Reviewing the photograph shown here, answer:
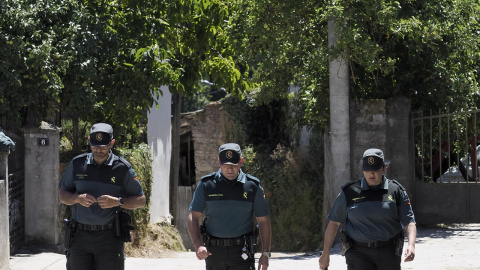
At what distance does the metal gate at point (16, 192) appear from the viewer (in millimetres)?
10312

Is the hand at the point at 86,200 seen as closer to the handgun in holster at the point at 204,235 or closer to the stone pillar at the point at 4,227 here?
the handgun in holster at the point at 204,235

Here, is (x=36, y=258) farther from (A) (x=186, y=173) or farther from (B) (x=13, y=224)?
(A) (x=186, y=173)

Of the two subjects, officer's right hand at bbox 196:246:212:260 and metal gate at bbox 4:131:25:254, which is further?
metal gate at bbox 4:131:25:254

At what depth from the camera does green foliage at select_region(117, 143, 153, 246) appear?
44.2ft

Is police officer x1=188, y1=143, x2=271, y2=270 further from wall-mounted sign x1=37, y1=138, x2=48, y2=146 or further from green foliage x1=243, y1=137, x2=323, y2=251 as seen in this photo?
green foliage x1=243, y1=137, x2=323, y2=251

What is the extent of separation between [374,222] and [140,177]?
8.34 meters

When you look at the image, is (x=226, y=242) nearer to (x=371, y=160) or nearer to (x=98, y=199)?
(x=98, y=199)

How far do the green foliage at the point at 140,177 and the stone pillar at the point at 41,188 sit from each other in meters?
Answer: 2.21

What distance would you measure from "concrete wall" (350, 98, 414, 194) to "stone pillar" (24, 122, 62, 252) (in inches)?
181

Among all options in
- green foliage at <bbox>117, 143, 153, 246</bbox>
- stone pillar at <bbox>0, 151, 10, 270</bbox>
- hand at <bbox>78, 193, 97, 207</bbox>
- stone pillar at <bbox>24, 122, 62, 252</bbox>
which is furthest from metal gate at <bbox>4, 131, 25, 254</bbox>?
hand at <bbox>78, 193, 97, 207</bbox>

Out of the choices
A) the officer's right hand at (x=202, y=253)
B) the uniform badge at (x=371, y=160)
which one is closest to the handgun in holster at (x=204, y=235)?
the officer's right hand at (x=202, y=253)

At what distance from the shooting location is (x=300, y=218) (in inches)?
568

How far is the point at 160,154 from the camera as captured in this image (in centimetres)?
1831

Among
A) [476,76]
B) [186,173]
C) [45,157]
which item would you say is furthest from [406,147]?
[186,173]
